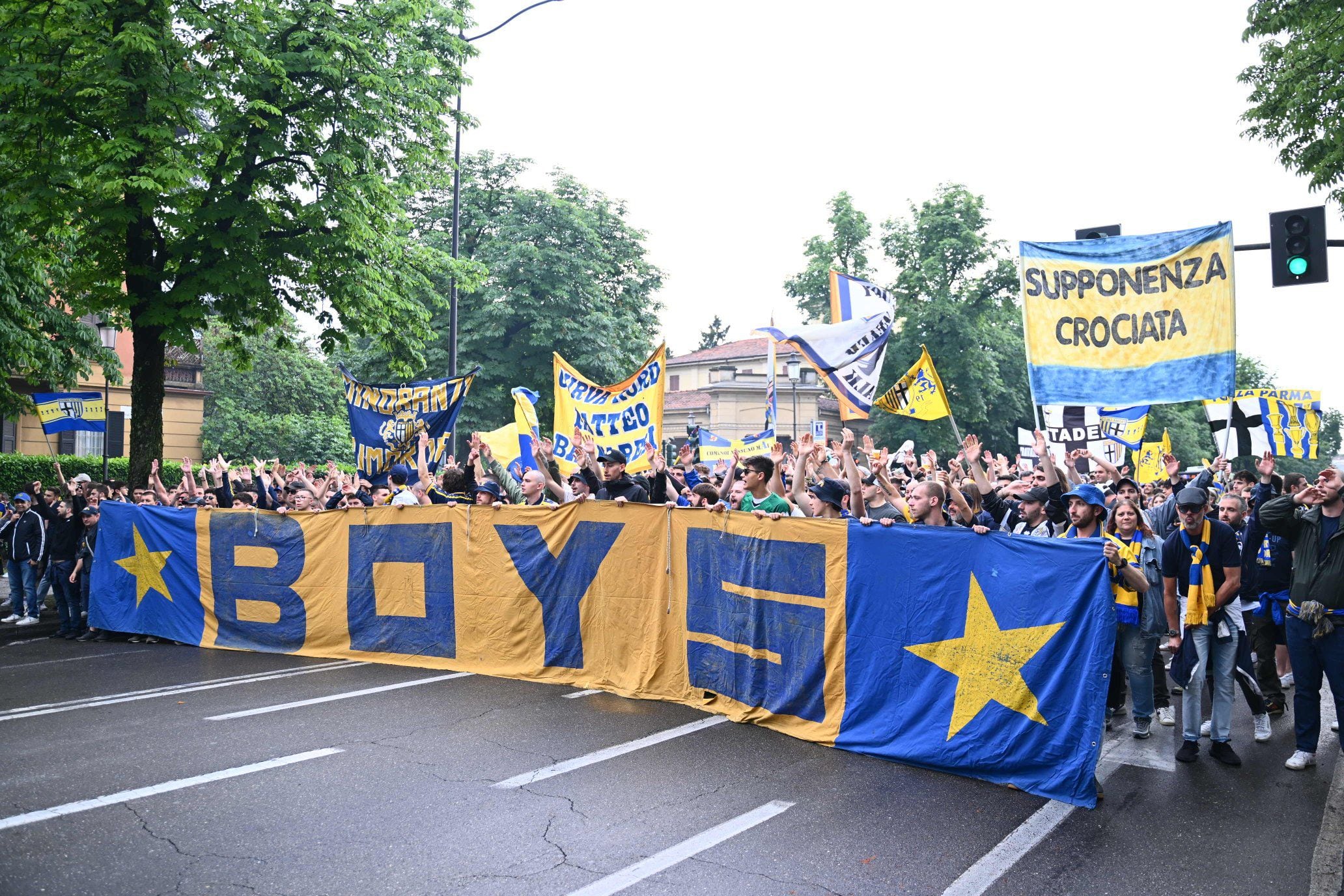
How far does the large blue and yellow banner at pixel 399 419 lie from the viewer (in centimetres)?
1187

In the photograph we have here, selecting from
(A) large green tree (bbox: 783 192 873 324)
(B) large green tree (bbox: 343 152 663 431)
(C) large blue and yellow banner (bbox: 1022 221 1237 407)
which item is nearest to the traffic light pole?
(C) large blue and yellow banner (bbox: 1022 221 1237 407)

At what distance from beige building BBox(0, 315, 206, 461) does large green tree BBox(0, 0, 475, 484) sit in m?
20.4

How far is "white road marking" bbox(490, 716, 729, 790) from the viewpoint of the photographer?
6.05m

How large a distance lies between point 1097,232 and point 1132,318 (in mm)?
1869

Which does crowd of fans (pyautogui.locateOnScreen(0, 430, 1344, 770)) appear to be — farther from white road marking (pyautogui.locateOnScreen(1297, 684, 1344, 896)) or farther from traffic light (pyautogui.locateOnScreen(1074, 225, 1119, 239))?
traffic light (pyautogui.locateOnScreen(1074, 225, 1119, 239))

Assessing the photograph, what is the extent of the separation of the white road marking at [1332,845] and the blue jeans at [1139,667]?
3.32 ft

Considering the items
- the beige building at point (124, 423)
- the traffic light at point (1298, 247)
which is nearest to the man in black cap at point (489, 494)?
the traffic light at point (1298, 247)

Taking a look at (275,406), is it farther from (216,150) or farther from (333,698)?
(333,698)

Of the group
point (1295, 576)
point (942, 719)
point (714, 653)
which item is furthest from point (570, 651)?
point (1295, 576)

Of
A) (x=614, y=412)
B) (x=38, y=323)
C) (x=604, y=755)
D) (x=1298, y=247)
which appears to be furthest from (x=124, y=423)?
(x=1298, y=247)

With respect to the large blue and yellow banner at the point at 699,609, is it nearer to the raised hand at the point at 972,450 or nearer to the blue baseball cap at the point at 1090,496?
the blue baseball cap at the point at 1090,496

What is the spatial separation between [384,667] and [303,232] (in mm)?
7958

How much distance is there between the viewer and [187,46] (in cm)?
1384

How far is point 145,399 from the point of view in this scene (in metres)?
15.1
